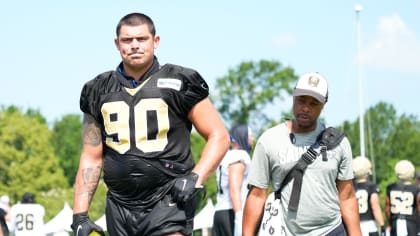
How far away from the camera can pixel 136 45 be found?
6004 mm

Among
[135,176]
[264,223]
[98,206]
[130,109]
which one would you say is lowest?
[98,206]

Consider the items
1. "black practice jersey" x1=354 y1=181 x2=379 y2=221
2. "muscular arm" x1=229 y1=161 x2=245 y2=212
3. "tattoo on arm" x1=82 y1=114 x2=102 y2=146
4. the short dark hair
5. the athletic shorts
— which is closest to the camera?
the short dark hair

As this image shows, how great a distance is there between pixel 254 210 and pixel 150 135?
1.63m

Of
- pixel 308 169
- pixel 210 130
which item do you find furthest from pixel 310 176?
pixel 210 130

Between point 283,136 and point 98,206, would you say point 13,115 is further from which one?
point 283,136

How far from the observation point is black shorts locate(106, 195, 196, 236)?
589 centimetres

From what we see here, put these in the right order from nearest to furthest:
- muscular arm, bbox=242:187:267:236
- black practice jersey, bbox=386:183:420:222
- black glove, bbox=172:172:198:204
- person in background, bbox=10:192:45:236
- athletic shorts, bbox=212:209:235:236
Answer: black glove, bbox=172:172:198:204 < muscular arm, bbox=242:187:267:236 < athletic shorts, bbox=212:209:235:236 < black practice jersey, bbox=386:183:420:222 < person in background, bbox=10:192:45:236

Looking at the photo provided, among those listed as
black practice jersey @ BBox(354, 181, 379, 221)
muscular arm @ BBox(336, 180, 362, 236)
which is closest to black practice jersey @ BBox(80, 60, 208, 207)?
muscular arm @ BBox(336, 180, 362, 236)

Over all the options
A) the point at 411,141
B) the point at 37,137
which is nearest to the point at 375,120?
the point at 411,141

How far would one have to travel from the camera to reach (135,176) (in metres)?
6.02

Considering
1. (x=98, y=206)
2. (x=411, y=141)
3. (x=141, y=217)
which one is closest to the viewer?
(x=141, y=217)

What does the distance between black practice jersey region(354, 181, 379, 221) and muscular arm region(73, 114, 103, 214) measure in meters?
9.72

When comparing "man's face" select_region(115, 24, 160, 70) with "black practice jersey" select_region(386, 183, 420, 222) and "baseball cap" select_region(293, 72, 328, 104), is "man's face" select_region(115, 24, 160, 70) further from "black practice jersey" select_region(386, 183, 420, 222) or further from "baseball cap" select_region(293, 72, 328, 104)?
"black practice jersey" select_region(386, 183, 420, 222)

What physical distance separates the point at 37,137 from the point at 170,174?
269 feet
